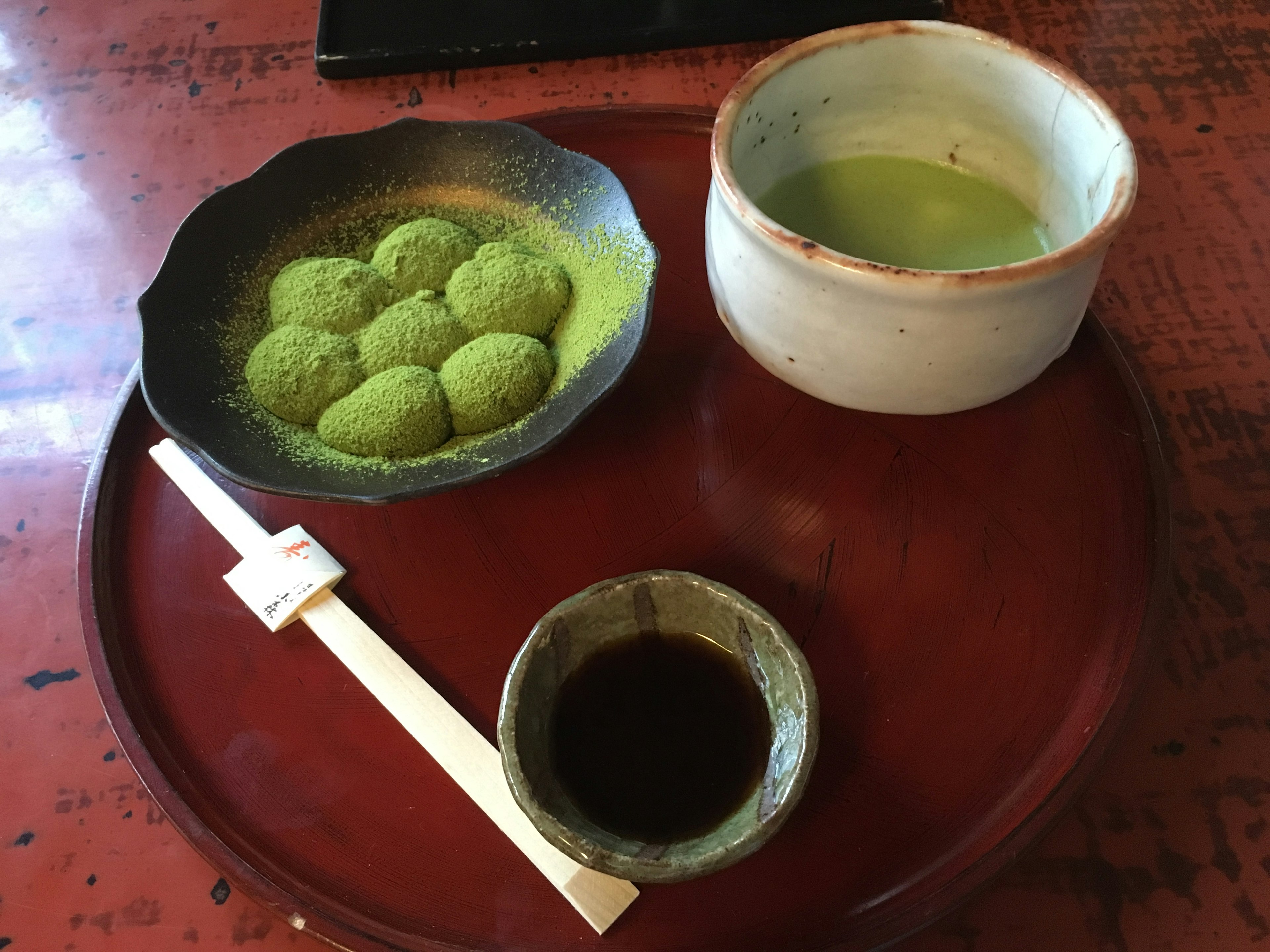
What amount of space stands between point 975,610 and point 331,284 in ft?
1.87

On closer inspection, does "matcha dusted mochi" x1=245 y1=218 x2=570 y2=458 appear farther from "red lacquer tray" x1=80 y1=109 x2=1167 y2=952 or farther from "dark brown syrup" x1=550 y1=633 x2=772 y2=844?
"dark brown syrup" x1=550 y1=633 x2=772 y2=844

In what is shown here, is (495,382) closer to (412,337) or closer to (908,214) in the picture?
(412,337)

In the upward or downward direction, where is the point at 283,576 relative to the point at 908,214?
downward

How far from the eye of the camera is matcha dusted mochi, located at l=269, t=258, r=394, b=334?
0.71 metres

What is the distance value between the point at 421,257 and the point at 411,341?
91mm

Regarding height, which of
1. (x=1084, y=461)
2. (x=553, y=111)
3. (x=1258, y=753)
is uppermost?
(x=553, y=111)

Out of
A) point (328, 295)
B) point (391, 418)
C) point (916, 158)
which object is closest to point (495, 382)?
point (391, 418)

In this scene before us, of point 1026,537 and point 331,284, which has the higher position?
point 331,284

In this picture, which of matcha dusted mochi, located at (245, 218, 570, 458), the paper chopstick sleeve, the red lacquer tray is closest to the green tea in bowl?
the red lacquer tray

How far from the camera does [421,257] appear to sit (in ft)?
2.42

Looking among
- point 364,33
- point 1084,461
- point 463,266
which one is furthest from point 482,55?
point 1084,461

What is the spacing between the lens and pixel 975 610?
1.90ft

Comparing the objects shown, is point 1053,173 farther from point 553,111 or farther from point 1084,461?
point 553,111

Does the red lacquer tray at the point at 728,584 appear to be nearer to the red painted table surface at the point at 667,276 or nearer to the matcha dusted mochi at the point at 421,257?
the red painted table surface at the point at 667,276
